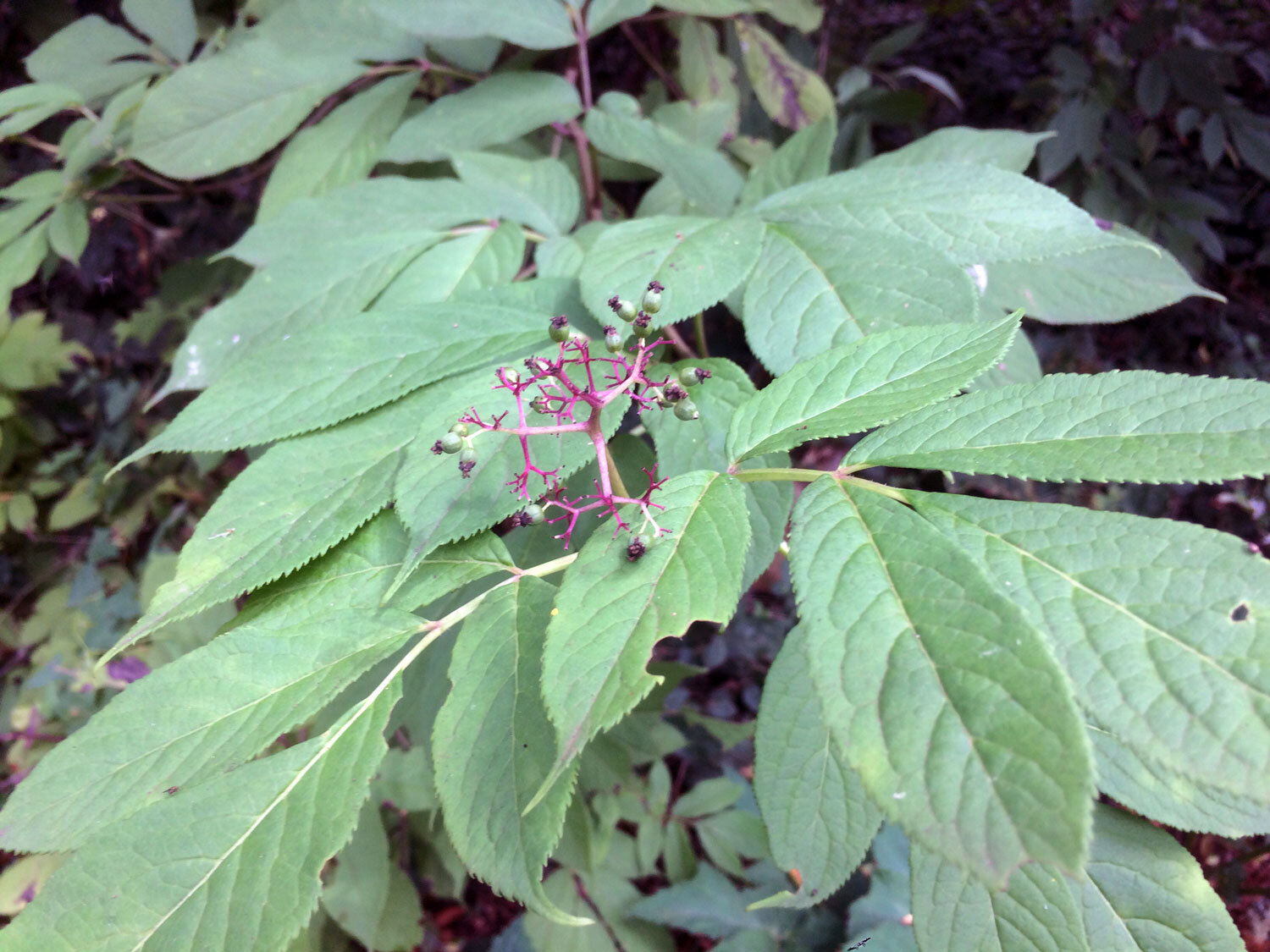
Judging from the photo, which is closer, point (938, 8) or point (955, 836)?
point (955, 836)

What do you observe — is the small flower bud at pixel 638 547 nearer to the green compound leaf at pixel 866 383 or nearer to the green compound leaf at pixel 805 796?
the green compound leaf at pixel 866 383

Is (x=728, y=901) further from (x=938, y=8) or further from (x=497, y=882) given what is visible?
(x=938, y=8)

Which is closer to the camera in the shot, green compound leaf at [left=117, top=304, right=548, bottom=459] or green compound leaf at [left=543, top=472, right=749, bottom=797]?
green compound leaf at [left=543, top=472, right=749, bottom=797]

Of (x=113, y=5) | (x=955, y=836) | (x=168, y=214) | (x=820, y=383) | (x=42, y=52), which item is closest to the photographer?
(x=955, y=836)

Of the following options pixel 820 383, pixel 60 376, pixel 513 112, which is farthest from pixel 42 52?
pixel 820 383

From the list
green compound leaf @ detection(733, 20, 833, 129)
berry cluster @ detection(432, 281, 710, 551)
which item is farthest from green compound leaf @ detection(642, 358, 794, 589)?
green compound leaf @ detection(733, 20, 833, 129)

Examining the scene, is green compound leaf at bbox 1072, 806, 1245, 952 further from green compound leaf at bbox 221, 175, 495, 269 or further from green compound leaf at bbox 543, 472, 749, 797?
green compound leaf at bbox 221, 175, 495, 269

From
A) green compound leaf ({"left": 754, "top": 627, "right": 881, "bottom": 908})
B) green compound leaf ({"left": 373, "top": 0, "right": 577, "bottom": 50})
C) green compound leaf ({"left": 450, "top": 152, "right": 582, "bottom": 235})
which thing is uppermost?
green compound leaf ({"left": 373, "top": 0, "right": 577, "bottom": 50})
